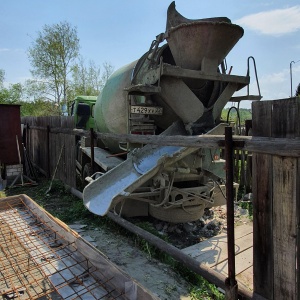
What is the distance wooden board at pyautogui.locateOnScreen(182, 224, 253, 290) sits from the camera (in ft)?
12.2

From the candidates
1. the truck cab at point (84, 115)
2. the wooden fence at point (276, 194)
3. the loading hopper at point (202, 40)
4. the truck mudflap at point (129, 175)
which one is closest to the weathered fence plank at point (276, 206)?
the wooden fence at point (276, 194)

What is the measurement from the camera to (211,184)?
5168 mm

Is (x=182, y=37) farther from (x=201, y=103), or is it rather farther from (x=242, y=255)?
(x=242, y=255)

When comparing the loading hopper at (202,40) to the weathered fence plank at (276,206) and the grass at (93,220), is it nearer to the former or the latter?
the weathered fence plank at (276,206)

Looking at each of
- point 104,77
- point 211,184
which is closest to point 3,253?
point 211,184

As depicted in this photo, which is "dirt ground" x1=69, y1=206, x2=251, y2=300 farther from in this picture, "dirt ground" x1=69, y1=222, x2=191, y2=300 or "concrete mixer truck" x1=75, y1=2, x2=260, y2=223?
"concrete mixer truck" x1=75, y1=2, x2=260, y2=223

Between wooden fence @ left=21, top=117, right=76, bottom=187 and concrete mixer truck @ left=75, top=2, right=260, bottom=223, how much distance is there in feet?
7.79

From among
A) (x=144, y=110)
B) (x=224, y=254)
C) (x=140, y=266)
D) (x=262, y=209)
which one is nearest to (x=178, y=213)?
(x=224, y=254)

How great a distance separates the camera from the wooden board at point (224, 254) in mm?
3708

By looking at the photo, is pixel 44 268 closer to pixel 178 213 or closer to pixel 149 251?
pixel 149 251

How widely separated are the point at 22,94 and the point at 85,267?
3061 cm

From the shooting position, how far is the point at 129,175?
443 cm

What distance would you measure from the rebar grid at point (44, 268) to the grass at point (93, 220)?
A: 3.55ft

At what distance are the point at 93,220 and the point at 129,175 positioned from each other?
1667 mm
